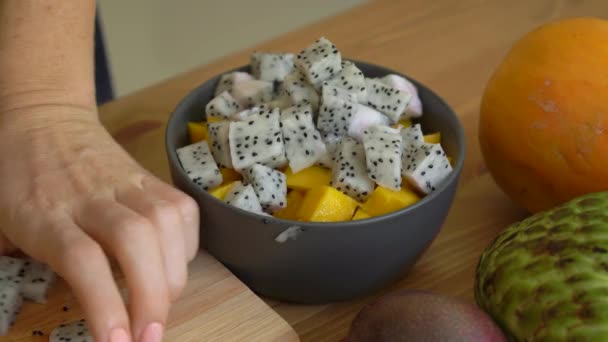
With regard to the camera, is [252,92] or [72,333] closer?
[72,333]

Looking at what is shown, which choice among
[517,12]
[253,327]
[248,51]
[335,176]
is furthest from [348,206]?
[517,12]

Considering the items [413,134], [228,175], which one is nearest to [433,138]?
[413,134]

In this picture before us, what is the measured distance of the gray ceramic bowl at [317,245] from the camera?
0.83 metres

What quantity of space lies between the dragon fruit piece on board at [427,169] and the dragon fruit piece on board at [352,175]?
0.16 feet

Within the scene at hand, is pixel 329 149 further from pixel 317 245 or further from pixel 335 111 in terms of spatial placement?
pixel 317 245

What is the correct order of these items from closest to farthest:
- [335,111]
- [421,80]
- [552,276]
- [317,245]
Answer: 1. [552,276]
2. [317,245]
3. [335,111]
4. [421,80]

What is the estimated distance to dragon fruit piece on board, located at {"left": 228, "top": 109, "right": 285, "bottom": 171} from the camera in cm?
91

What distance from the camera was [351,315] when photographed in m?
0.94

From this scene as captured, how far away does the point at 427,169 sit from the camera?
2.94 feet

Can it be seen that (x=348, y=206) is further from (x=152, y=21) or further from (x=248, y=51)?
(x=152, y=21)

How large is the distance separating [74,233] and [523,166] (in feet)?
1.78

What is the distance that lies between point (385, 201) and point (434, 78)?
1.73 feet

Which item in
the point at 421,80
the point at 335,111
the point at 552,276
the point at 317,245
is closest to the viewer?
the point at 552,276

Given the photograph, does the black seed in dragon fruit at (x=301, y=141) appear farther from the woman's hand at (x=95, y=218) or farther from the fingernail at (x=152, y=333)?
the fingernail at (x=152, y=333)
